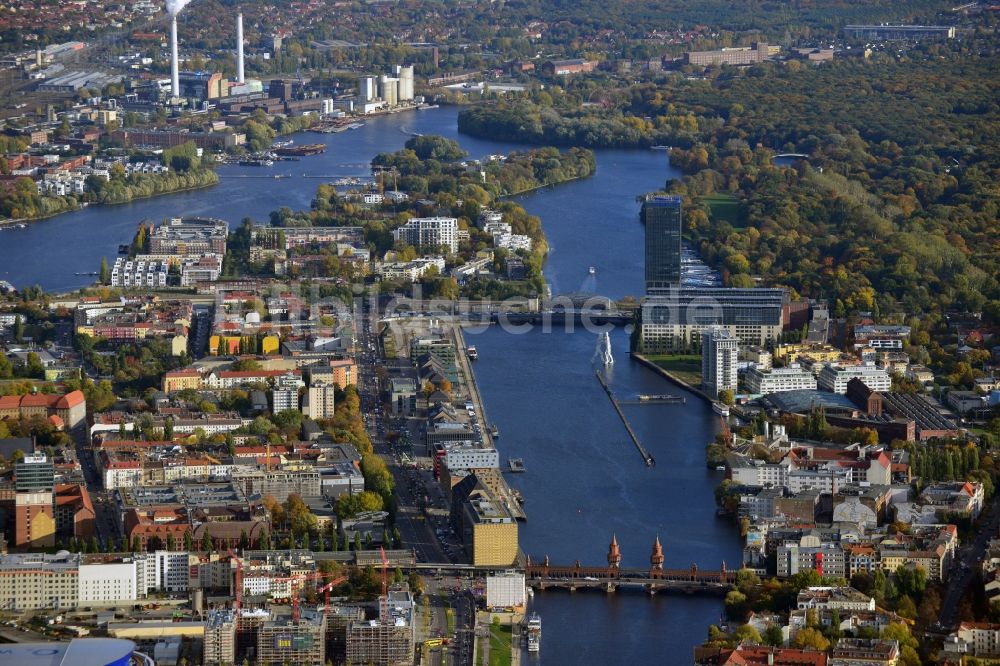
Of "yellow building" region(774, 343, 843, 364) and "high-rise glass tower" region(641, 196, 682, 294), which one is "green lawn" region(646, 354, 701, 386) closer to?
"yellow building" region(774, 343, 843, 364)

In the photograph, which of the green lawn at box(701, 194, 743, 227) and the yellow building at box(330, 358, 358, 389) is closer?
the yellow building at box(330, 358, 358, 389)

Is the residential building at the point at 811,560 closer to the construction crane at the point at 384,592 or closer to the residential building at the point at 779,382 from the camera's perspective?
the construction crane at the point at 384,592

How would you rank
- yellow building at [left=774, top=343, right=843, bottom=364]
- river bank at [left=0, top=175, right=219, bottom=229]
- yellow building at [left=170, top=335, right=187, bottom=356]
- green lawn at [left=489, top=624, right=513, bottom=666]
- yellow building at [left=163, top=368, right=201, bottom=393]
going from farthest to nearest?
river bank at [left=0, top=175, right=219, bottom=229] → yellow building at [left=170, top=335, right=187, bottom=356] → yellow building at [left=774, top=343, right=843, bottom=364] → yellow building at [left=163, top=368, right=201, bottom=393] → green lawn at [left=489, top=624, right=513, bottom=666]

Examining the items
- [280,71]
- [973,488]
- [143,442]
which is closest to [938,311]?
[973,488]

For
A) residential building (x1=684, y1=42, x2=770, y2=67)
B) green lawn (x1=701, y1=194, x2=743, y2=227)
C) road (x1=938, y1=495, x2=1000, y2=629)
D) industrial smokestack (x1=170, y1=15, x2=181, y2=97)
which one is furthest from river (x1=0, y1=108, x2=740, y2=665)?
residential building (x1=684, y1=42, x2=770, y2=67)

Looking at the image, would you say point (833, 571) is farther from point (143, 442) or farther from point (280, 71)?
point (280, 71)

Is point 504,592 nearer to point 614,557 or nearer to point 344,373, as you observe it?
point 614,557
